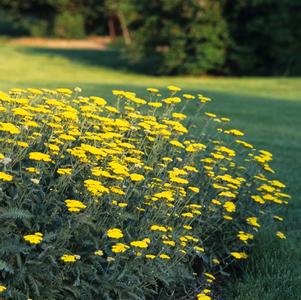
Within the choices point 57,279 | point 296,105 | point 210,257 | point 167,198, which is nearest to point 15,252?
point 57,279

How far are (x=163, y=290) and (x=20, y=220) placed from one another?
1089 mm

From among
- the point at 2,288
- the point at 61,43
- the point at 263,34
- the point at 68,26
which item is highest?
the point at 263,34

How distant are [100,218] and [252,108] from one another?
10812mm

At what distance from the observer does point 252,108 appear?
14.4m

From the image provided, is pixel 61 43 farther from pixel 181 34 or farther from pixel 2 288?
pixel 2 288

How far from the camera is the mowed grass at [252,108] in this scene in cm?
466

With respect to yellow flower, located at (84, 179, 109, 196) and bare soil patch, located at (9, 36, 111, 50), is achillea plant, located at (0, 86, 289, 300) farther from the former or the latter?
bare soil patch, located at (9, 36, 111, 50)

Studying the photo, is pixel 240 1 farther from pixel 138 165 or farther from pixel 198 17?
pixel 138 165

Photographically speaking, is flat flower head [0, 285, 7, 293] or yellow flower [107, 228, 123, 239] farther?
yellow flower [107, 228, 123, 239]

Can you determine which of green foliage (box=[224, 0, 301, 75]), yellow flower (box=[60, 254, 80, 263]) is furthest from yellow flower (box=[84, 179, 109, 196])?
green foliage (box=[224, 0, 301, 75])

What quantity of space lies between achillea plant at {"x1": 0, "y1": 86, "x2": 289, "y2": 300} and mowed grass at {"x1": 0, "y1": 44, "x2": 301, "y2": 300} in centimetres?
24

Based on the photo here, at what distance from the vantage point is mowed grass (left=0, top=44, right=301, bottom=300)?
4664 millimetres

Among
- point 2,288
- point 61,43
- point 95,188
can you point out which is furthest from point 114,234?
point 61,43

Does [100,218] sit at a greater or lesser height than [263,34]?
lesser
